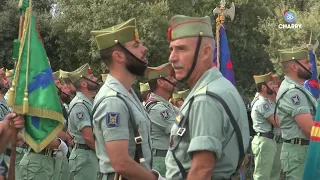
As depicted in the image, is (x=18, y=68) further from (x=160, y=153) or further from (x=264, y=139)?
(x=264, y=139)

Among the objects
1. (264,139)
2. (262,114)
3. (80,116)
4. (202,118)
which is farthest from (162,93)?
(202,118)

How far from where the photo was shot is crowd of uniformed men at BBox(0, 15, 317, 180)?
3.53m

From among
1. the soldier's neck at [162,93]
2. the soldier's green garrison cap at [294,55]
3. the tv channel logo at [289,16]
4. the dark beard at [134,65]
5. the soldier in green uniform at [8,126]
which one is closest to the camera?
the dark beard at [134,65]

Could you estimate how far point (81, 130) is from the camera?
7902mm

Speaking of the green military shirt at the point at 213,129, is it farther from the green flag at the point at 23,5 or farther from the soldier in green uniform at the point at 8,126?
the green flag at the point at 23,5

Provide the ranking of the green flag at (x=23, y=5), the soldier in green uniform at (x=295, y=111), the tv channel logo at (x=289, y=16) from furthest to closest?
the tv channel logo at (x=289, y=16), the soldier in green uniform at (x=295, y=111), the green flag at (x=23, y=5)

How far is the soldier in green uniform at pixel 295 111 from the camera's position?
22.7ft

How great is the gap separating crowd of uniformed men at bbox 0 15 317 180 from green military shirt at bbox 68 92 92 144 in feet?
0.08

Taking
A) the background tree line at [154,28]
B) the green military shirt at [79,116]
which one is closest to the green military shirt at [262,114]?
the green military shirt at [79,116]

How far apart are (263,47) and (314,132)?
29.4 m

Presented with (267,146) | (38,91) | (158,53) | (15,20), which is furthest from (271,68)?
(38,91)

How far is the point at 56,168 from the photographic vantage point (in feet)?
26.5

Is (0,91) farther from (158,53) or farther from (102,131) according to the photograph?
(158,53)

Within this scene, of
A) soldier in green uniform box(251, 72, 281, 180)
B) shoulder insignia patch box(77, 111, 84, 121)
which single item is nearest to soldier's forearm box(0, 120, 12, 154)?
shoulder insignia patch box(77, 111, 84, 121)
